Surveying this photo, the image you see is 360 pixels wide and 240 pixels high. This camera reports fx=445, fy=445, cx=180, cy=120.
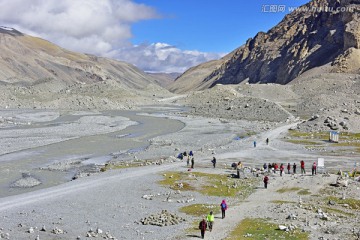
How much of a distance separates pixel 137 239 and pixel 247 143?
Answer: 58.6m

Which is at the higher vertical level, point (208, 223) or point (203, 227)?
point (203, 227)

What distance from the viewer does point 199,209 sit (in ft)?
132

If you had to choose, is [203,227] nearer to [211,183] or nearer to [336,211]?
[336,211]

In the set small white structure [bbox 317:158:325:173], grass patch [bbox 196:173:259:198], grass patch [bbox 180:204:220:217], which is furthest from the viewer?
small white structure [bbox 317:158:325:173]

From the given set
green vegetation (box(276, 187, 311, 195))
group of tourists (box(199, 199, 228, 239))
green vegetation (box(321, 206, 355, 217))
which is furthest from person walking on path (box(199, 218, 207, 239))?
green vegetation (box(276, 187, 311, 195))

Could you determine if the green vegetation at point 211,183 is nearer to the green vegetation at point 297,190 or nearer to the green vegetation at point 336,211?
the green vegetation at point 297,190

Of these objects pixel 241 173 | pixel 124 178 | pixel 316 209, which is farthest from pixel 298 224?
pixel 124 178

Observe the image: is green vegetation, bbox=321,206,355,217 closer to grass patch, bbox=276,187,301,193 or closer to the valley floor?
the valley floor

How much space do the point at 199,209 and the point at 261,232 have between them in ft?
28.7

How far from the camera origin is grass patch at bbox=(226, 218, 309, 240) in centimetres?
3127

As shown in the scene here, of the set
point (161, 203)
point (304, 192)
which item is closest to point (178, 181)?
point (161, 203)


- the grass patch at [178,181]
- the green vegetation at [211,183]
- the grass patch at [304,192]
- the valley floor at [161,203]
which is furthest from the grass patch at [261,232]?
the grass patch at [178,181]

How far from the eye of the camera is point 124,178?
5412 cm

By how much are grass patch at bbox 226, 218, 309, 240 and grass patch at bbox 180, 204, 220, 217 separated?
4440 mm
